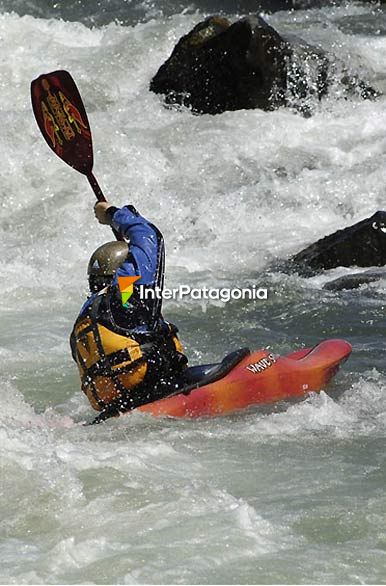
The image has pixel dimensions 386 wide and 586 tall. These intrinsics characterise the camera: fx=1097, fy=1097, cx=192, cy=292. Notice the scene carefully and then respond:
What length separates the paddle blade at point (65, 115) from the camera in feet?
18.0

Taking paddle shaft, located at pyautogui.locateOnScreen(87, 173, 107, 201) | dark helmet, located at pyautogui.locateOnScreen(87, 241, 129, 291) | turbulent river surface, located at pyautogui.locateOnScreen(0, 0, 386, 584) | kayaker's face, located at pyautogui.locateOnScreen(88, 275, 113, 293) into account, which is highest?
paddle shaft, located at pyautogui.locateOnScreen(87, 173, 107, 201)

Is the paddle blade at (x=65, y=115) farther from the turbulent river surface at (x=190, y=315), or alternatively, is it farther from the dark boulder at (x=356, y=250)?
the dark boulder at (x=356, y=250)

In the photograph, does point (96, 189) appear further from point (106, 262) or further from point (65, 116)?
point (106, 262)

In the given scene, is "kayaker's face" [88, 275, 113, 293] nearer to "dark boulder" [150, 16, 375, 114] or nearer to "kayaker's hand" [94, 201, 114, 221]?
"kayaker's hand" [94, 201, 114, 221]

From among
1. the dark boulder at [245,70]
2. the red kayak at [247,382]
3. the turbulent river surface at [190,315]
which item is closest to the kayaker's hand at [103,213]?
the red kayak at [247,382]

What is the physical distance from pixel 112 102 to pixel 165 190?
1994 millimetres

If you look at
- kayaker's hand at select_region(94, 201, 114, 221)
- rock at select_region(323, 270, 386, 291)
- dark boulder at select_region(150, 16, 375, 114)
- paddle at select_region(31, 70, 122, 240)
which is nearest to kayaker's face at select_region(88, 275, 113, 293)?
kayaker's hand at select_region(94, 201, 114, 221)

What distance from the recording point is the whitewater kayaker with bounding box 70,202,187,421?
4.52m

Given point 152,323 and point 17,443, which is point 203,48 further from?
point 17,443

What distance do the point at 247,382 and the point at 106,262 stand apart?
33.8 inches

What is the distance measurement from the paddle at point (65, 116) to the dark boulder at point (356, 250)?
254cm

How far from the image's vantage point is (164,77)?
1111 centimetres

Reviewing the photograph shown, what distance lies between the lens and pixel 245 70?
416 inches

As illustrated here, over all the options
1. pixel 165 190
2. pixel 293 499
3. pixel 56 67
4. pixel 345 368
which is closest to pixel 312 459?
pixel 293 499
